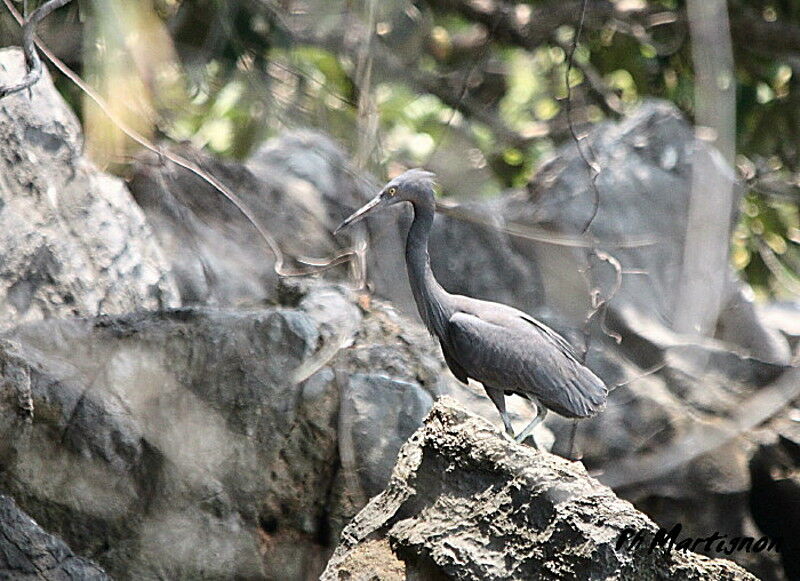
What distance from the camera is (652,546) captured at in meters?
3.54

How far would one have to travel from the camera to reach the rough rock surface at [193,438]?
4.29 m

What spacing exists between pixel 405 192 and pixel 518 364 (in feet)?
2.41

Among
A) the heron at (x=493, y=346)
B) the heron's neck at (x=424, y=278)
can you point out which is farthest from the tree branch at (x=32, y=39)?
the heron's neck at (x=424, y=278)

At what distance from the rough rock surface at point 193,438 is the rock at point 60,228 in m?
0.48

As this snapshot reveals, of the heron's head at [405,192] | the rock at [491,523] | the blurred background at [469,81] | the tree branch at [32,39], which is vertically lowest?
the blurred background at [469,81]

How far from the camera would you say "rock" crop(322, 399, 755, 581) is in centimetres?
352

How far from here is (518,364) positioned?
175 inches

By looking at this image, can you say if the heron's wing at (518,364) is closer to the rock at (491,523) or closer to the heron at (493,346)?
the heron at (493,346)

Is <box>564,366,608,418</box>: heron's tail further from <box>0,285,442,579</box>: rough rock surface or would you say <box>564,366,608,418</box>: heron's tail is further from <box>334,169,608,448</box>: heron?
<box>0,285,442,579</box>: rough rock surface

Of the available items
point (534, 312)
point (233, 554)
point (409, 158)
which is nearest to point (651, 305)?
point (534, 312)

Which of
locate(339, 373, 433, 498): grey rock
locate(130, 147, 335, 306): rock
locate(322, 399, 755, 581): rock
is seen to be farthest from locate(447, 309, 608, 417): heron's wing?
locate(130, 147, 335, 306): rock

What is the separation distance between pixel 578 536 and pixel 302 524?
1363mm

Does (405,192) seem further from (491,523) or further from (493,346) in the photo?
(491,523)

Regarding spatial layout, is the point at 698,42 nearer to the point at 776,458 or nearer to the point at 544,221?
the point at 776,458
